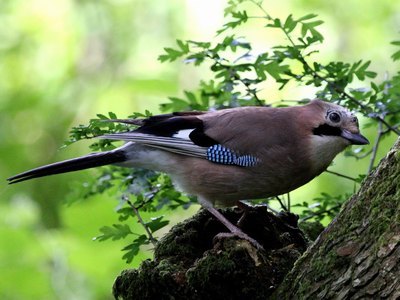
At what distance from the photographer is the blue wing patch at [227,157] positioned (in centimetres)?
421

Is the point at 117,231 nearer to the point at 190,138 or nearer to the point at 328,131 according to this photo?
the point at 190,138

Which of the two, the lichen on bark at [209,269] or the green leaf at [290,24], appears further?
the green leaf at [290,24]

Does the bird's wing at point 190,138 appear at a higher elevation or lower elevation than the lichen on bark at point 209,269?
higher

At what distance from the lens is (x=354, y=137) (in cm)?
401

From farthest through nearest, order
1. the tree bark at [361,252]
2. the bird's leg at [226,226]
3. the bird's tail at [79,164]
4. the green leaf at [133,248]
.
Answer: the bird's tail at [79,164]
the green leaf at [133,248]
the bird's leg at [226,226]
the tree bark at [361,252]

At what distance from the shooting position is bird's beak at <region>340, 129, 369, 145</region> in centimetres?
398

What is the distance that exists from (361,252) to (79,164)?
1.80 metres

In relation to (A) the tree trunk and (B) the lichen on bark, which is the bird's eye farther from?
(B) the lichen on bark

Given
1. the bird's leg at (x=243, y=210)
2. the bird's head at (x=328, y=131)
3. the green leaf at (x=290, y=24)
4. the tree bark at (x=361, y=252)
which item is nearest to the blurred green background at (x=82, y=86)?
the bird's leg at (x=243, y=210)

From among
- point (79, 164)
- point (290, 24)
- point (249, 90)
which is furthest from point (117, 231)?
point (290, 24)

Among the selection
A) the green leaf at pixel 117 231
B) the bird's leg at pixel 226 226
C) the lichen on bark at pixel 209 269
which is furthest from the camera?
the green leaf at pixel 117 231

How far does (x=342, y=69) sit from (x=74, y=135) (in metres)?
1.43

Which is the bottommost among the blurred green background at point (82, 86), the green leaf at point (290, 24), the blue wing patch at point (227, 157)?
the blurred green background at point (82, 86)

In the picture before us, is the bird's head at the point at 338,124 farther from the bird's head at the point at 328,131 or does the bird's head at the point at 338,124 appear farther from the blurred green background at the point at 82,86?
the blurred green background at the point at 82,86
